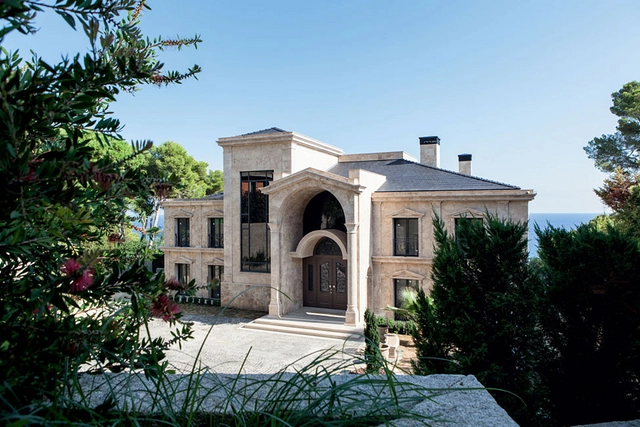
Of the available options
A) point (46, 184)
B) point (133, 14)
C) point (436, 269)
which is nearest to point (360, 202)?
point (436, 269)

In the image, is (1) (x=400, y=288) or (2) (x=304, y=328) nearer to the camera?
(2) (x=304, y=328)

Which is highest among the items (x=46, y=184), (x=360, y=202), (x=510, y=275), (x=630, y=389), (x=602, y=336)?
(x=360, y=202)

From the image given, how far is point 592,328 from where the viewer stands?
766cm

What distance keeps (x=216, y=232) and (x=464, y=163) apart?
1589 cm

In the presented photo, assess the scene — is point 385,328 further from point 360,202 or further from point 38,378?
point 38,378

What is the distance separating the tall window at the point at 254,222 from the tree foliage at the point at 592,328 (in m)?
15.9

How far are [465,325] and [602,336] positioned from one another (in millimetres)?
2376

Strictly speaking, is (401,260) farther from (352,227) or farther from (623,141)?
(623,141)

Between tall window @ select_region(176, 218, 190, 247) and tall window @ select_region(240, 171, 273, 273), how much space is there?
5.27 m

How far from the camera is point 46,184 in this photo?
6.76 ft

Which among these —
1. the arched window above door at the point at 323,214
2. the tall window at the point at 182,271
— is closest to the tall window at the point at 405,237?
the arched window above door at the point at 323,214

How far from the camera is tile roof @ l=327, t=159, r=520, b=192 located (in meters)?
20.2

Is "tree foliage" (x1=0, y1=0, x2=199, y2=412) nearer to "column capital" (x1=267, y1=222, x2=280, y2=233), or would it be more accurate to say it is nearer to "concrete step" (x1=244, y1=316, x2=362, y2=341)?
"concrete step" (x1=244, y1=316, x2=362, y2=341)

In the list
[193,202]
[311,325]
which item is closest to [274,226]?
[311,325]
